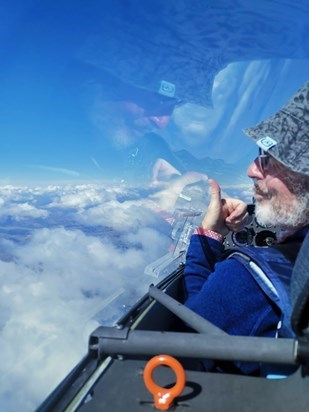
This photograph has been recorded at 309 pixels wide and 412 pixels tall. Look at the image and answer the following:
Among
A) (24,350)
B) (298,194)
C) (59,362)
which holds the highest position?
(298,194)

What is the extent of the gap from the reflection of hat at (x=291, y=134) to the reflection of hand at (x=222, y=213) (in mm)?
532

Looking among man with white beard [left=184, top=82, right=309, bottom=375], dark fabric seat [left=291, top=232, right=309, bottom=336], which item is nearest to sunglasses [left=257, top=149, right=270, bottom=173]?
man with white beard [left=184, top=82, right=309, bottom=375]

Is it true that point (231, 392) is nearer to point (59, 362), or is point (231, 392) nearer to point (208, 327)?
point (208, 327)

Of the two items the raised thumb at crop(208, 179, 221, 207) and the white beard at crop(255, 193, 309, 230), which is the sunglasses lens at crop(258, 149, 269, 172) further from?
the raised thumb at crop(208, 179, 221, 207)

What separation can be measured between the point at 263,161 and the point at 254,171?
5 cm

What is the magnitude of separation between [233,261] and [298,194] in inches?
10.5

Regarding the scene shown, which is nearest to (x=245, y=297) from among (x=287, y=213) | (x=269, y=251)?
(x=269, y=251)

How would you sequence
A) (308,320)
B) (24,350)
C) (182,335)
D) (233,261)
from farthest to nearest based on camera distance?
(24,350)
(233,261)
(182,335)
(308,320)

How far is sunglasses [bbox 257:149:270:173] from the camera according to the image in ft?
3.59

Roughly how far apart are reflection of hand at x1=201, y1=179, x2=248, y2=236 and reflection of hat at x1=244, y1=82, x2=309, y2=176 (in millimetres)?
532

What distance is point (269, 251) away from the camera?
97cm

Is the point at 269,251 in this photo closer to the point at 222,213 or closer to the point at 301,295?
the point at 301,295

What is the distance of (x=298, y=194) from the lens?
3.39 ft

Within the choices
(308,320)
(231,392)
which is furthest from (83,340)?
(308,320)
